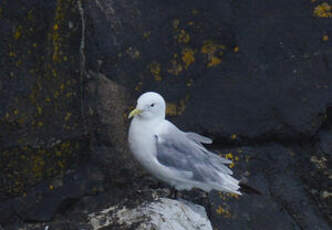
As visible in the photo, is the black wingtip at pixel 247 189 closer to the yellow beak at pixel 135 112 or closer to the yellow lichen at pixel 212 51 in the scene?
the yellow beak at pixel 135 112

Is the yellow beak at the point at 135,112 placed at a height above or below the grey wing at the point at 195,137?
above

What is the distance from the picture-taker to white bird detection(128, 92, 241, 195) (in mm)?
3963

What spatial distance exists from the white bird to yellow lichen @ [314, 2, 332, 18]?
1.49 metres

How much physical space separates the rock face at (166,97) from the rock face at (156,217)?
23 cm

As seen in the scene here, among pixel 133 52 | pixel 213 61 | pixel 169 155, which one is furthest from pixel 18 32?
pixel 213 61

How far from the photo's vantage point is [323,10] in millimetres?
4516

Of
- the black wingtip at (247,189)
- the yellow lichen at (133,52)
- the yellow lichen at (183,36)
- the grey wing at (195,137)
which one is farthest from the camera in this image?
the yellow lichen at (183,36)

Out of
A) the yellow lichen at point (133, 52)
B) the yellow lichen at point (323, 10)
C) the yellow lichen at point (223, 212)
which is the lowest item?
the yellow lichen at point (223, 212)

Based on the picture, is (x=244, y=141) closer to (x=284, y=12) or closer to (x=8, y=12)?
(x=284, y=12)

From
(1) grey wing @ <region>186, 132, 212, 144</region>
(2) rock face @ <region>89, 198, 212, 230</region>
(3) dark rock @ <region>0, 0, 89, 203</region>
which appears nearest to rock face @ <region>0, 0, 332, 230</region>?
(3) dark rock @ <region>0, 0, 89, 203</region>

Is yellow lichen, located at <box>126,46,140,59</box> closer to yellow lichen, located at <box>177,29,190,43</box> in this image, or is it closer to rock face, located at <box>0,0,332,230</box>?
rock face, located at <box>0,0,332,230</box>

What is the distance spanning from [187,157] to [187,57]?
0.90 meters

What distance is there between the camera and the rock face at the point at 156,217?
11.3ft

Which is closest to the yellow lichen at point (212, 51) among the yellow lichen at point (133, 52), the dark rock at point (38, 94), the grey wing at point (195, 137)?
the yellow lichen at point (133, 52)
